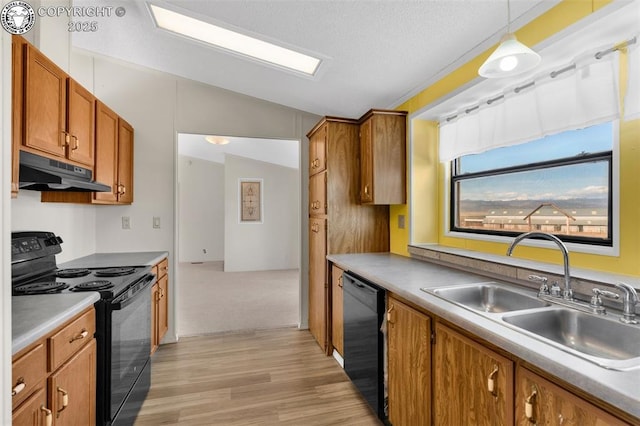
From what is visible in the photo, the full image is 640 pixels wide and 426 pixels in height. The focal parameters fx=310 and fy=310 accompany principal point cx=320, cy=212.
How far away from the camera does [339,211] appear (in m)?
2.90

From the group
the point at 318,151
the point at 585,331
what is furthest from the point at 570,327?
the point at 318,151

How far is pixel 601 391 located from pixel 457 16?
1.77 m

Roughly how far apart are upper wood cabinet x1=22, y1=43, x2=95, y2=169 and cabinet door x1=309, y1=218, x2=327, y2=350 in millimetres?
1967

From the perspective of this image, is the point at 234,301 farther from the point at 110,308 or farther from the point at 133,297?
the point at 110,308

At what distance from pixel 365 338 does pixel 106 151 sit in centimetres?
252

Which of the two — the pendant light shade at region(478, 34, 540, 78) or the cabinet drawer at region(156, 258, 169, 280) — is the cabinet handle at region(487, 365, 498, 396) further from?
the cabinet drawer at region(156, 258, 169, 280)

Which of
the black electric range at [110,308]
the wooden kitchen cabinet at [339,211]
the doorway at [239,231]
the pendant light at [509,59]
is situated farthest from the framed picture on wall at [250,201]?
the pendant light at [509,59]

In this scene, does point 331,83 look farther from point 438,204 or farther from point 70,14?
point 70,14

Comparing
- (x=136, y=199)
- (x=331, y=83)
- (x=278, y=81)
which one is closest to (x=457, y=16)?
(x=331, y=83)

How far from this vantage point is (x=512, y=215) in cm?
→ 211

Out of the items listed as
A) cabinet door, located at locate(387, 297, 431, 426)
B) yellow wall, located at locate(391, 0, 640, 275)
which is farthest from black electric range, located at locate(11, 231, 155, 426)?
yellow wall, located at locate(391, 0, 640, 275)

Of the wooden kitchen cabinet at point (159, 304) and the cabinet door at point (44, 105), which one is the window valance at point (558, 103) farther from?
the wooden kitchen cabinet at point (159, 304)

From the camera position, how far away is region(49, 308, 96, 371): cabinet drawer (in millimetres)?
1237

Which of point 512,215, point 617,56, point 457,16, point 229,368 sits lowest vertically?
point 229,368
